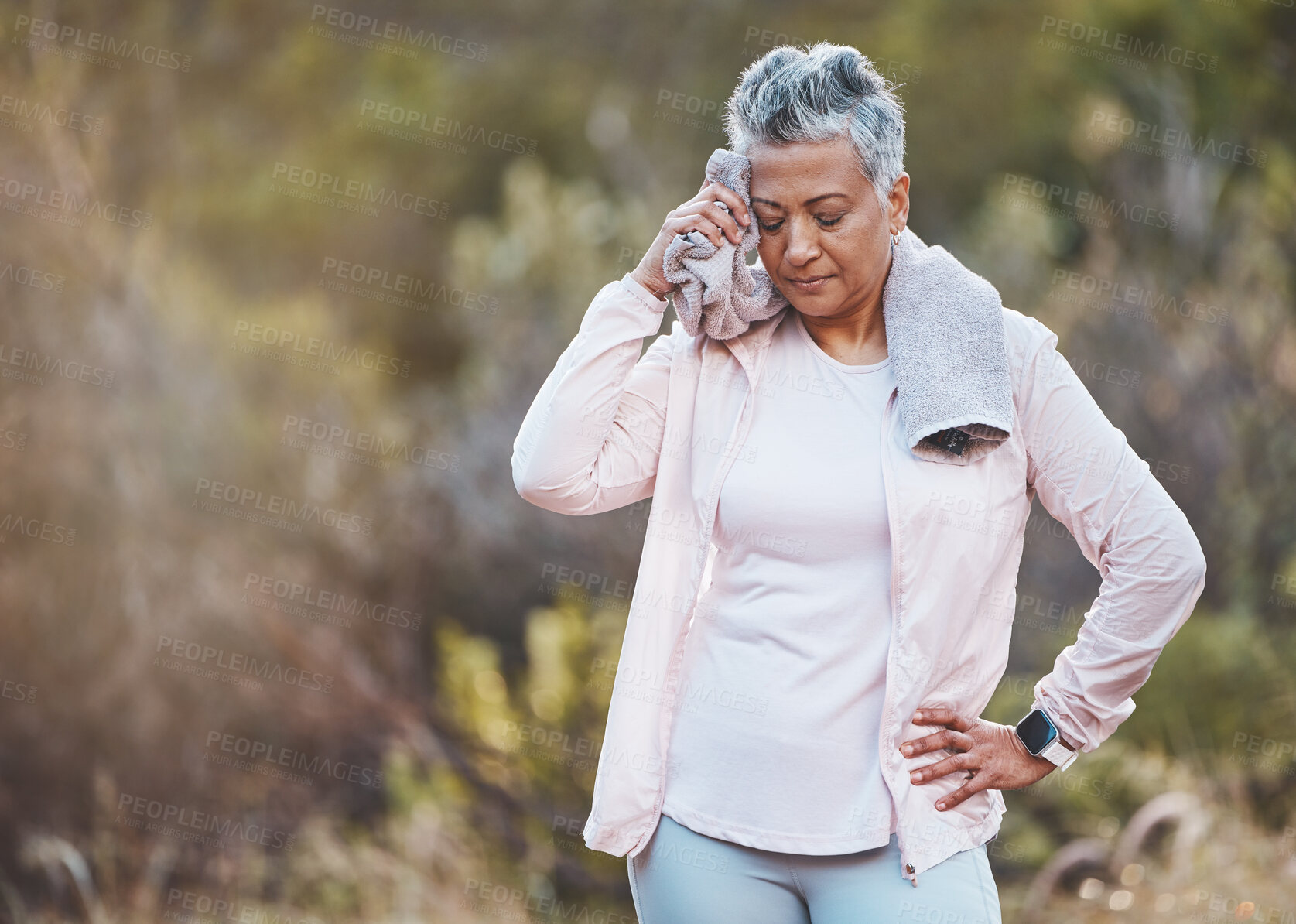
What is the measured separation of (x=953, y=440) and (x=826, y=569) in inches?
9.1

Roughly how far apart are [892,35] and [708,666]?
414 centimetres

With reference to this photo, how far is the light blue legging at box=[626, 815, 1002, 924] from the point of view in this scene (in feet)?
4.67

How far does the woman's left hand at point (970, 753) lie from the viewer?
1474mm

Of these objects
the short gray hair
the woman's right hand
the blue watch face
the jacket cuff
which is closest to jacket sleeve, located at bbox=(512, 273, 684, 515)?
the jacket cuff

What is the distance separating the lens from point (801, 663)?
1.46 metres

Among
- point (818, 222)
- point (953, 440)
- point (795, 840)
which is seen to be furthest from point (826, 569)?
point (818, 222)

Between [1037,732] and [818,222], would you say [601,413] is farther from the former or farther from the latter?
[1037,732]

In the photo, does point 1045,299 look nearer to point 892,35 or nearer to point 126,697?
point 892,35

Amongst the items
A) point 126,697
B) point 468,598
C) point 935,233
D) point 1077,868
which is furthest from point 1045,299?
point 126,697

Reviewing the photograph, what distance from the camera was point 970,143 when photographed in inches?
195

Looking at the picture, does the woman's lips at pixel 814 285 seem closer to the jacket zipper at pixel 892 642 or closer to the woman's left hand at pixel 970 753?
the jacket zipper at pixel 892 642

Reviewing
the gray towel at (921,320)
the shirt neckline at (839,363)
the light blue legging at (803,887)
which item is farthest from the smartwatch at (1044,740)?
the shirt neckline at (839,363)

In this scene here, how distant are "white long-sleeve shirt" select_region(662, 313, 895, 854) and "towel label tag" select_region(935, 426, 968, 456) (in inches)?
3.2

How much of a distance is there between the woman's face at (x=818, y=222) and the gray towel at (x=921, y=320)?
3 centimetres
